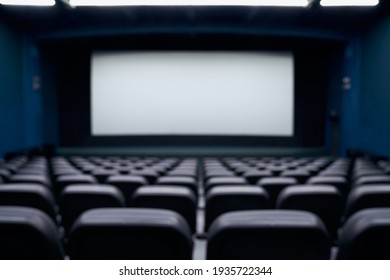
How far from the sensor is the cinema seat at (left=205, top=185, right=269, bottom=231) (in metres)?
2.66

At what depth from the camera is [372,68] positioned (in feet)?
37.2

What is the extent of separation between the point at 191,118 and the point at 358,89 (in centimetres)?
506

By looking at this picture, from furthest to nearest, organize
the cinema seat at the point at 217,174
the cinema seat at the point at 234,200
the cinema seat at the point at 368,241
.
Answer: the cinema seat at the point at 217,174 → the cinema seat at the point at 234,200 → the cinema seat at the point at 368,241

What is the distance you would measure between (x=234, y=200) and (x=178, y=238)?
4.33 feet

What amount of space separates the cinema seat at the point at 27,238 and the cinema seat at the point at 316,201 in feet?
4.98

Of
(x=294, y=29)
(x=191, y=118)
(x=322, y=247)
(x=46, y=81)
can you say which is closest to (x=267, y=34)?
(x=294, y=29)

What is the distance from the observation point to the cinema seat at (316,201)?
2.56m

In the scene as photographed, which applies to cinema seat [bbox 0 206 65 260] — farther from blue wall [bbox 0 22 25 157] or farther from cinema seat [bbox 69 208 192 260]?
blue wall [bbox 0 22 25 157]

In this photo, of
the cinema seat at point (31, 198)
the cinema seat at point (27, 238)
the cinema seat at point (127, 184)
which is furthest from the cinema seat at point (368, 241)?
the cinema seat at point (127, 184)

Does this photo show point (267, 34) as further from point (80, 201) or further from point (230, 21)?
point (80, 201)
